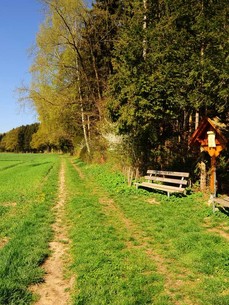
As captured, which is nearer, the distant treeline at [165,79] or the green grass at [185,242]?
the green grass at [185,242]

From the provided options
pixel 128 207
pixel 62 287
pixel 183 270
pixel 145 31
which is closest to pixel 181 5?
pixel 145 31

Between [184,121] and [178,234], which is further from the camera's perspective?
[184,121]

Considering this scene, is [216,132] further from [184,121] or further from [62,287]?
[62,287]

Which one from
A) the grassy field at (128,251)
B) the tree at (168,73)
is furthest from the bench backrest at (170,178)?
the tree at (168,73)

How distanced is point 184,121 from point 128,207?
22.3ft

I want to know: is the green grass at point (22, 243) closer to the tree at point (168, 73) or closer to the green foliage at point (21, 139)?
the tree at point (168, 73)

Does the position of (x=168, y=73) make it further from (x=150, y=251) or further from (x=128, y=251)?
(x=128, y=251)

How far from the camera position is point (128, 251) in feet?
21.1

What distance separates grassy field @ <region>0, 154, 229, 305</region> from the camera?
15.2 ft

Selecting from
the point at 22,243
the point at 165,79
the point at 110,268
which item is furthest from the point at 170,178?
the point at 110,268

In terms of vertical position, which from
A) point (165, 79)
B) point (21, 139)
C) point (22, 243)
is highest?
point (21, 139)

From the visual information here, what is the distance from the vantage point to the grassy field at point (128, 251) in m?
4.64

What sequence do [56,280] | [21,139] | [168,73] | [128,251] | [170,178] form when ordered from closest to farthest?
[56,280] < [128,251] < [168,73] < [170,178] < [21,139]

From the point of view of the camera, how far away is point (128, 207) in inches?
430
